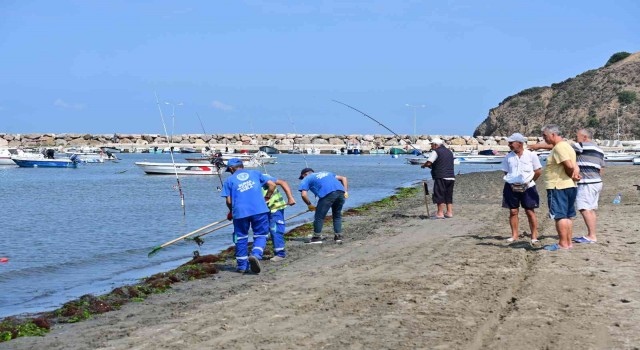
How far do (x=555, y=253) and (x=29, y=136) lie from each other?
114243 mm

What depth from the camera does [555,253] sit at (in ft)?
34.5

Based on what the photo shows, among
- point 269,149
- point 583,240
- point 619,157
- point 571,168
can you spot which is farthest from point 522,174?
point 269,149

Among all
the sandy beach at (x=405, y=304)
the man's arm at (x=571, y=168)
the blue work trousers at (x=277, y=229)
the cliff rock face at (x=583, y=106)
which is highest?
the cliff rock face at (x=583, y=106)

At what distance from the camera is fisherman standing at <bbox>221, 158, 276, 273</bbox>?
33.6 feet

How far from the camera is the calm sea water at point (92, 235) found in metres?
12.4

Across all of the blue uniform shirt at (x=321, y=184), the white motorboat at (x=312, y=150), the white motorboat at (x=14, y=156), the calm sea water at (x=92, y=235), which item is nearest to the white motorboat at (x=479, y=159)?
the calm sea water at (x=92, y=235)

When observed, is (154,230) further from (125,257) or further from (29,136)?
(29,136)

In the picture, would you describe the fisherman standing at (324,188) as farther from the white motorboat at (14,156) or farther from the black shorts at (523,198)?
the white motorboat at (14,156)

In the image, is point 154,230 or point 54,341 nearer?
point 54,341

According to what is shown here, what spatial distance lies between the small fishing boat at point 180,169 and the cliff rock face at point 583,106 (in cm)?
6000

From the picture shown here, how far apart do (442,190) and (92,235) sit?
8.91m

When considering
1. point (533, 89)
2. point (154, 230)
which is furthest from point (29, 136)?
point (154, 230)

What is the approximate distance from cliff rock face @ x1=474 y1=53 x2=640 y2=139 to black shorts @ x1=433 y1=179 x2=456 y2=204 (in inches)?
3324

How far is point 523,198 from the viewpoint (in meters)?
11.4
